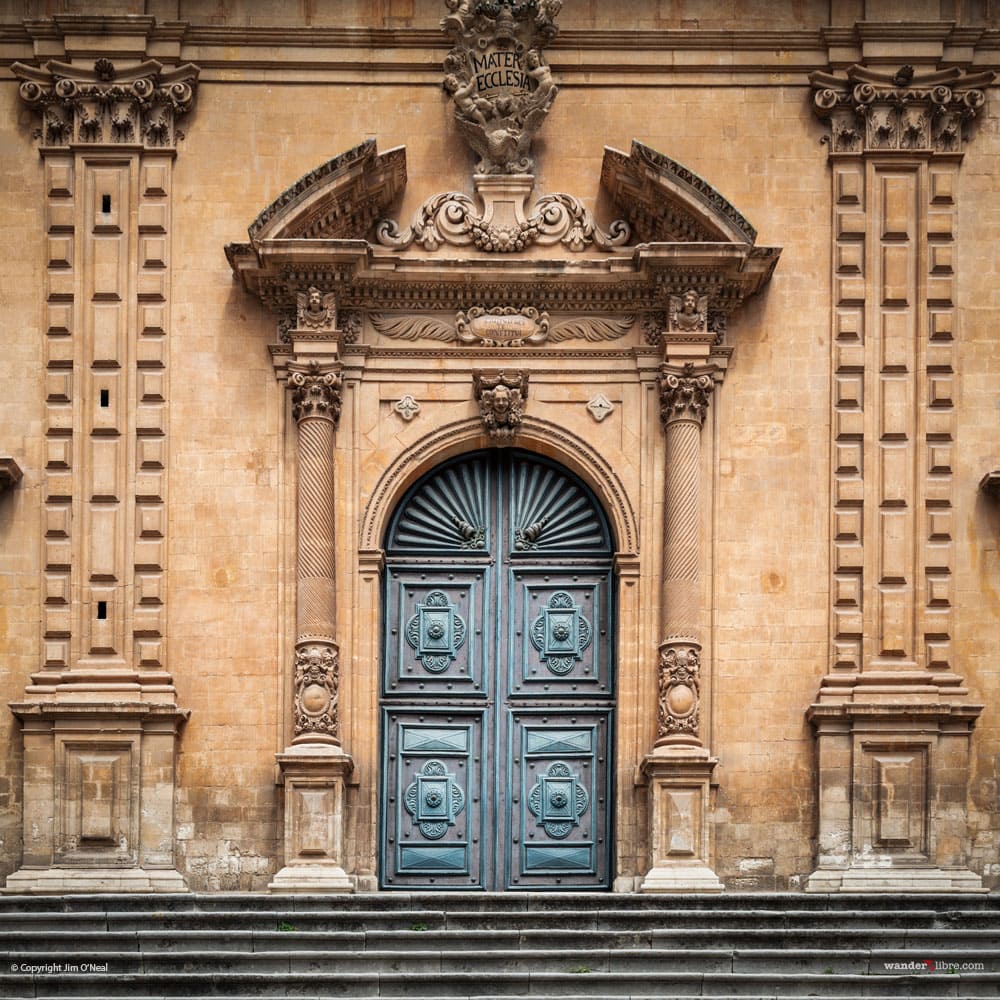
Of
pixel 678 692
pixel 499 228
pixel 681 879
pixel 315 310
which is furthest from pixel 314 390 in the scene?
pixel 681 879

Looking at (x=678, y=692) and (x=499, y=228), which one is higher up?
(x=499, y=228)

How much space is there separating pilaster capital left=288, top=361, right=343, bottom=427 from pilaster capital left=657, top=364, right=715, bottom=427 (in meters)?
3.06

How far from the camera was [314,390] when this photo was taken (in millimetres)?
26234

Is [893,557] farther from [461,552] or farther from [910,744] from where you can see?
[461,552]

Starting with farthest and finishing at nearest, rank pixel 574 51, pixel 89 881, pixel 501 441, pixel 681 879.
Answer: pixel 574 51, pixel 501 441, pixel 89 881, pixel 681 879

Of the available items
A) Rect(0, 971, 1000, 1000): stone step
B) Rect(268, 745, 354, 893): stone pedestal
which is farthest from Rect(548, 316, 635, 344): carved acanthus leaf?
Rect(0, 971, 1000, 1000): stone step

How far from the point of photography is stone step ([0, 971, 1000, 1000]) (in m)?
21.6

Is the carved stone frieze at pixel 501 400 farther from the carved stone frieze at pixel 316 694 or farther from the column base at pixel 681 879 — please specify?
the column base at pixel 681 879

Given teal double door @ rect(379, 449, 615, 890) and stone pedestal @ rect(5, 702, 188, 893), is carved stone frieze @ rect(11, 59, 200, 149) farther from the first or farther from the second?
stone pedestal @ rect(5, 702, 188, 893)

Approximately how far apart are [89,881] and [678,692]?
5553 mm

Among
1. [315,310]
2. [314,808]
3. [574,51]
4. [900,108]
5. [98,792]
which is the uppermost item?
[574,51]

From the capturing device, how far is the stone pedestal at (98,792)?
25.5 meters

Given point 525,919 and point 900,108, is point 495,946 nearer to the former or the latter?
point 525,919

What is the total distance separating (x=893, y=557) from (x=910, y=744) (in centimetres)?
176
